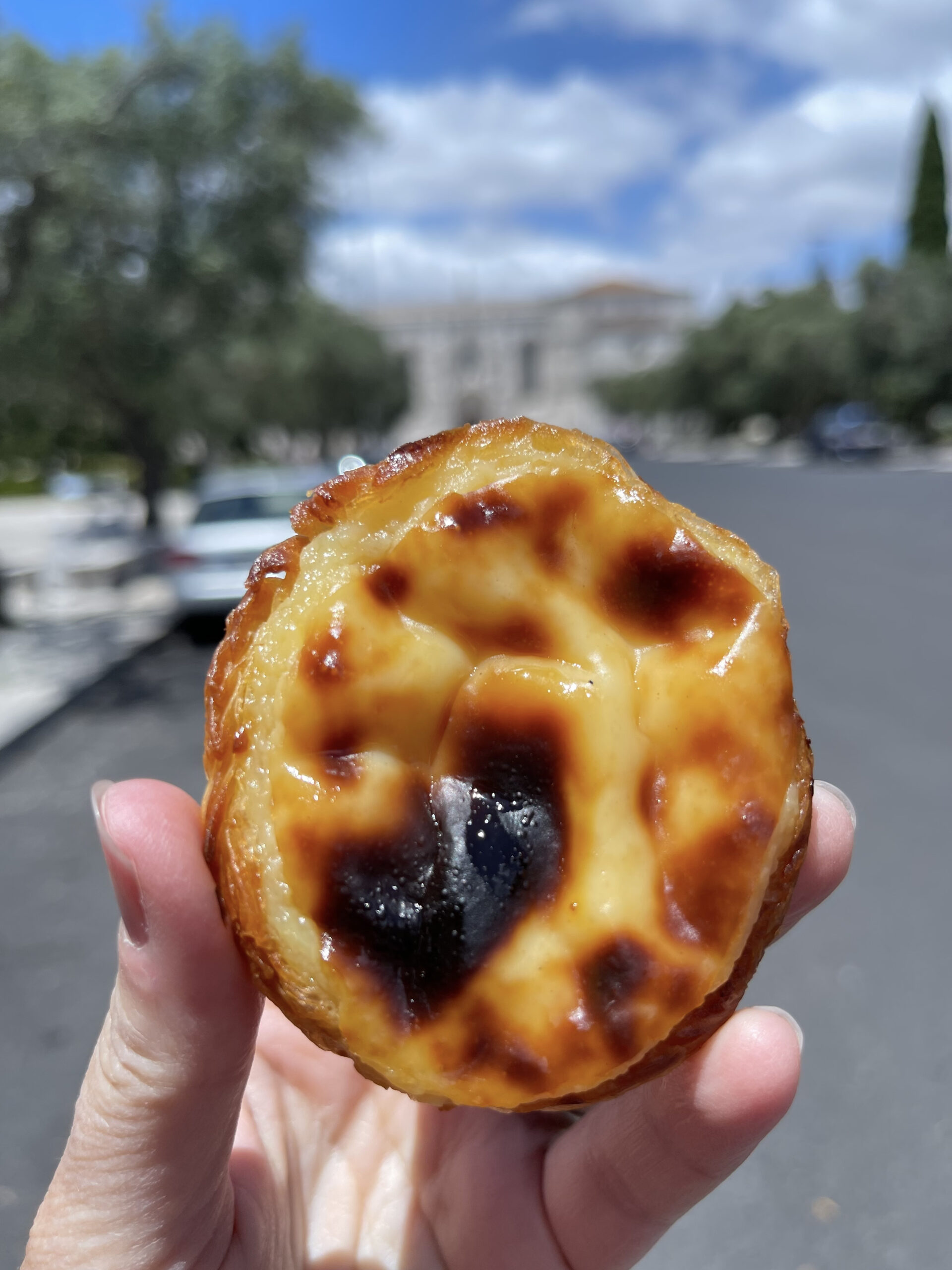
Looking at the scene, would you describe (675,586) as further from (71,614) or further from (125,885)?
(71,614)

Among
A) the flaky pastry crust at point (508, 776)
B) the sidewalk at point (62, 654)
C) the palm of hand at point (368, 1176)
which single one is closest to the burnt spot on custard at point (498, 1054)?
the flaky pastry crust at point (508, 776)

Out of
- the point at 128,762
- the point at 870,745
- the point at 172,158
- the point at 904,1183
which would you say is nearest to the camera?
the point at 904,1183

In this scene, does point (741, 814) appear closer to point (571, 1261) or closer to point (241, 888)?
point (241, 888)

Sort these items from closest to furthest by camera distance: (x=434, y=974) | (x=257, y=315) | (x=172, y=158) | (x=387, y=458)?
1. (x=434, y=974)
2. (x=387, y=458)
3. (x=172, y=158)
4. (x=257, y=315)

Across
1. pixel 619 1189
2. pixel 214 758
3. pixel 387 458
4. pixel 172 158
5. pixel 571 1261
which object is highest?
pixel 172 158

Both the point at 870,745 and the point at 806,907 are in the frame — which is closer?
the point at 806,907

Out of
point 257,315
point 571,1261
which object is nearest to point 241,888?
point 571,1261

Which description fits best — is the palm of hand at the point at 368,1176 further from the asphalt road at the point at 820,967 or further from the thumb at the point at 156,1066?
the asphalt road at the point at 820,967
